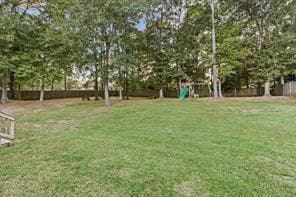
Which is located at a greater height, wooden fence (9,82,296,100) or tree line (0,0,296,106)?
tree line (0,0,296,106)

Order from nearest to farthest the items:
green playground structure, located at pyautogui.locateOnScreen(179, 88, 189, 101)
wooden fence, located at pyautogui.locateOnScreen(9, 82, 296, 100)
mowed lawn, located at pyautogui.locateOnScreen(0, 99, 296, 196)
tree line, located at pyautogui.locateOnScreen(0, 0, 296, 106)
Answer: mowed lawn, located at pyautogui.locateOnScreen(0, 99, 296, 196)
tree line, located at pyautogui.locateOnScreen(0, 0, 296, 106)
green playground structure, located at pyautogui.locateOnScreen(179, 88, 189, 101)
wooden fence, located at pyautogui.locateOnScreen(9, 82, 296, 100)

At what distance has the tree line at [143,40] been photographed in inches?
627

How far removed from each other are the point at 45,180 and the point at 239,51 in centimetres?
1926

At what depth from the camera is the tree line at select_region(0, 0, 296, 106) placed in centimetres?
1592

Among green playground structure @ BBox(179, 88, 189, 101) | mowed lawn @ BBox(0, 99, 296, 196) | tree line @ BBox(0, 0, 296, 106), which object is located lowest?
mowed lawn @ BBox(0, 99, 296, 196)

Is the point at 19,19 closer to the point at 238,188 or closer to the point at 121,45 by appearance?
the point at 121,45


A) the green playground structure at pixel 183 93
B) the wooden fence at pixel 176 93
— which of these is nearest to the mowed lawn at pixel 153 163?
the green playground structure at pixel 183 93

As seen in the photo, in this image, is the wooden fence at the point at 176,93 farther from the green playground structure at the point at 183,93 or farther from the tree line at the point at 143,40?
the green playground structure at the point at 183,93

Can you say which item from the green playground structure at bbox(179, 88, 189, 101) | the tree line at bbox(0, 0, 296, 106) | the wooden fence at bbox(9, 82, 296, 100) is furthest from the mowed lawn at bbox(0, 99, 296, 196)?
the wooden fence at bbox(9, 82, 296, 100)

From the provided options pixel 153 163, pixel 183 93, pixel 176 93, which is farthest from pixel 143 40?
pixel 153 163

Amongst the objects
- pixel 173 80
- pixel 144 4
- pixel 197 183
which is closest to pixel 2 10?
pixel 144 4

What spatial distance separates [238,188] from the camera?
3.36 m

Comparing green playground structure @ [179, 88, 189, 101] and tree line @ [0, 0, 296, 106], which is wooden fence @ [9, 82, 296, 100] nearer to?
tree line @ [0, 0, 296, 106]

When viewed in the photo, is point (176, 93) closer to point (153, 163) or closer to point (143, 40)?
point (143, 40)
